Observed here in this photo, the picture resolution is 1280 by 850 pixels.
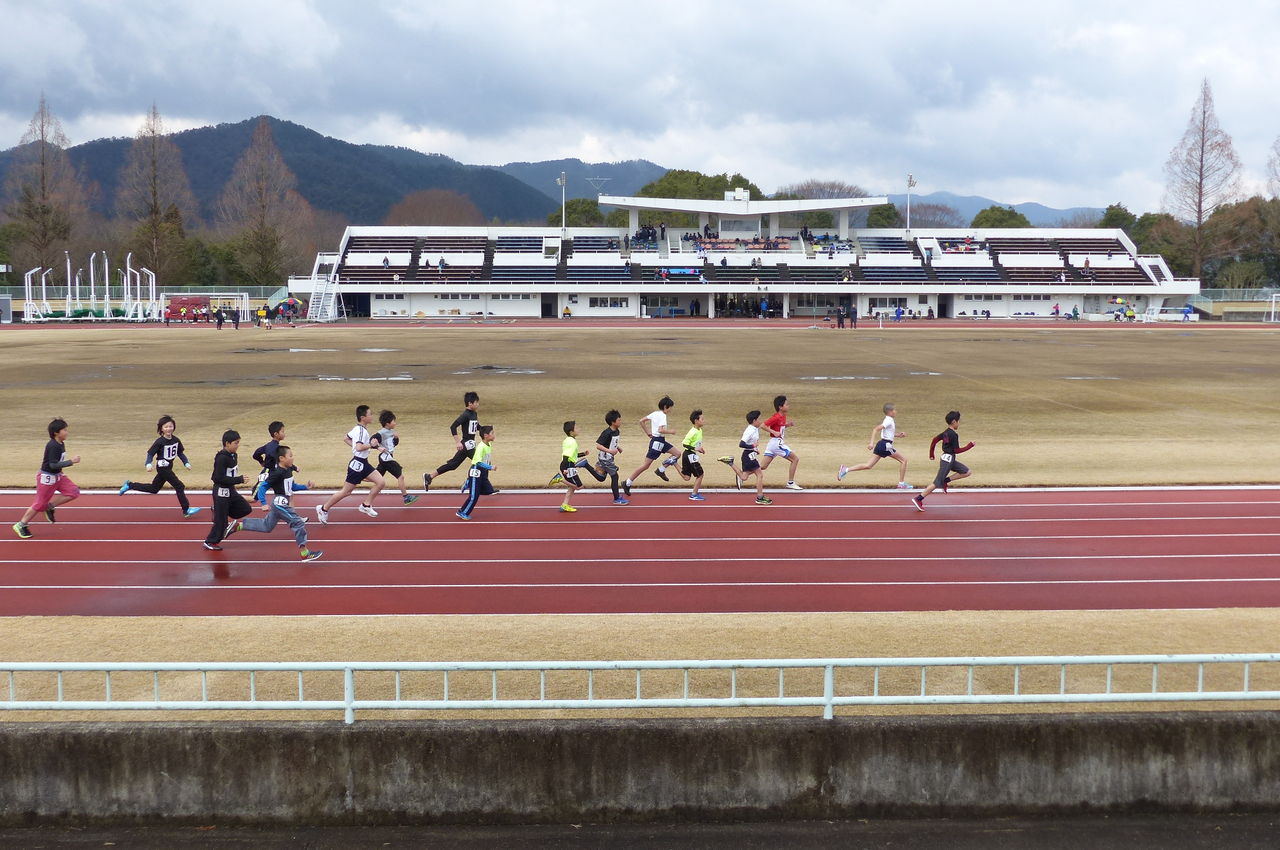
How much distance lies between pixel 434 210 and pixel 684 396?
141413 millimetres

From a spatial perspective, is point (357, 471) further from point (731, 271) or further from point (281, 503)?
point (731, 271)

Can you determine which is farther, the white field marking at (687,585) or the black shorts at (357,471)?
the black shorts at (357,471)

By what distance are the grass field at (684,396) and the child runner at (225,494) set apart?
4.55 metres

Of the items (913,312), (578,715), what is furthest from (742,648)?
(913,312)

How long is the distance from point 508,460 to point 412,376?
52.0 ft

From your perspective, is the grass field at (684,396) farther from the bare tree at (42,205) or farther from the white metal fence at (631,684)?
the bare tree at (42,205)

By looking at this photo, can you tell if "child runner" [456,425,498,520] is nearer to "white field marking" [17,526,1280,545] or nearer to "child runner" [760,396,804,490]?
"white field marking" [17,526,1280,545]

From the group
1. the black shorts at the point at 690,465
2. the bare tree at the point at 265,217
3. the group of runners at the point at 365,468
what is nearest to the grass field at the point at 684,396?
the group of runners at the point at 365,468

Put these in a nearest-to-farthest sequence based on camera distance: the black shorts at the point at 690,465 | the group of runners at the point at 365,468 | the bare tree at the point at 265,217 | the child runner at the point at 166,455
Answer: the group of runners at the point at 365,468
the child runner at the point at 166,455
the black shorts at the point at 690,465
the bare tree at the point at 265,217

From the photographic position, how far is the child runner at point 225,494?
12070 millimetres

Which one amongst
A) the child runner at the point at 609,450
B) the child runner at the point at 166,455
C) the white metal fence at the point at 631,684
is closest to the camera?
the white metal fence at the point at 631,684

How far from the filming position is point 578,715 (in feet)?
23.5

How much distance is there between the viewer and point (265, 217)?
96.3 metres

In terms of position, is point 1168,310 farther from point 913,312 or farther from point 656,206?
point 656,206
